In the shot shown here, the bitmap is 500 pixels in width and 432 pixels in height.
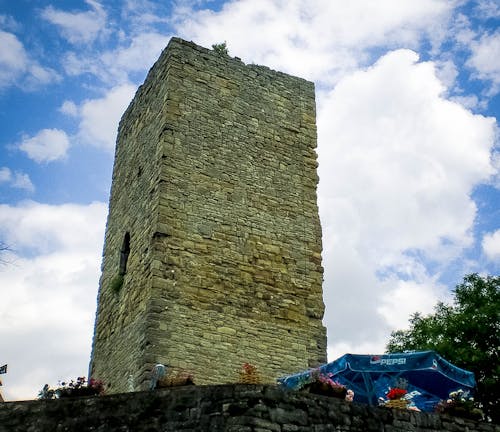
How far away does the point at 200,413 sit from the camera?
7141mm

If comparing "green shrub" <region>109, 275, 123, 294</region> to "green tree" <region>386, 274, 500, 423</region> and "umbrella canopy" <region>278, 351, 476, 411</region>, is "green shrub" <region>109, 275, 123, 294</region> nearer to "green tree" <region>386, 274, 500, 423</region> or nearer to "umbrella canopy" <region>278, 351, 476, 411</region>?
"umbrella canopy" <region>278, 351, 476, 411</region>

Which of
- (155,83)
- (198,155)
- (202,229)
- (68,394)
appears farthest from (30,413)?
(155,83)

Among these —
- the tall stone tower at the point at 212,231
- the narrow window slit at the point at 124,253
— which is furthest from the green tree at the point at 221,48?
the narrow window slit at the point at 124,253

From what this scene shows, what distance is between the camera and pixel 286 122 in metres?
15.3

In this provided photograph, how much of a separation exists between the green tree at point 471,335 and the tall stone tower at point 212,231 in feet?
24.9

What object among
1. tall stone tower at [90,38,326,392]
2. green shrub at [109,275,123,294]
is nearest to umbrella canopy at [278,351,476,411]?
tall stone tower at [90,38,326,392]

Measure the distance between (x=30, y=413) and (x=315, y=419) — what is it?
303 centimetres

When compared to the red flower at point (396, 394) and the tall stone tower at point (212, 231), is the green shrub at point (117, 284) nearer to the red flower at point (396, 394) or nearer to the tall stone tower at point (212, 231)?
the tall stone tower at point (212, 231)

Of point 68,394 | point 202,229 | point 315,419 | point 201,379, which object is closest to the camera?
point 315,419

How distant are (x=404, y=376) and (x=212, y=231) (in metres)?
4.36

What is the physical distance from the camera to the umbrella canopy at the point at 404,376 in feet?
33.7

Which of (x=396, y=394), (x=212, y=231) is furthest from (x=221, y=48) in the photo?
(x=396, y=394)

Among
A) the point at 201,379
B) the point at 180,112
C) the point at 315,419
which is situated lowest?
the point at 315,419

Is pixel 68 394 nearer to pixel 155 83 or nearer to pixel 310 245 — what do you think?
pixel 310 245
